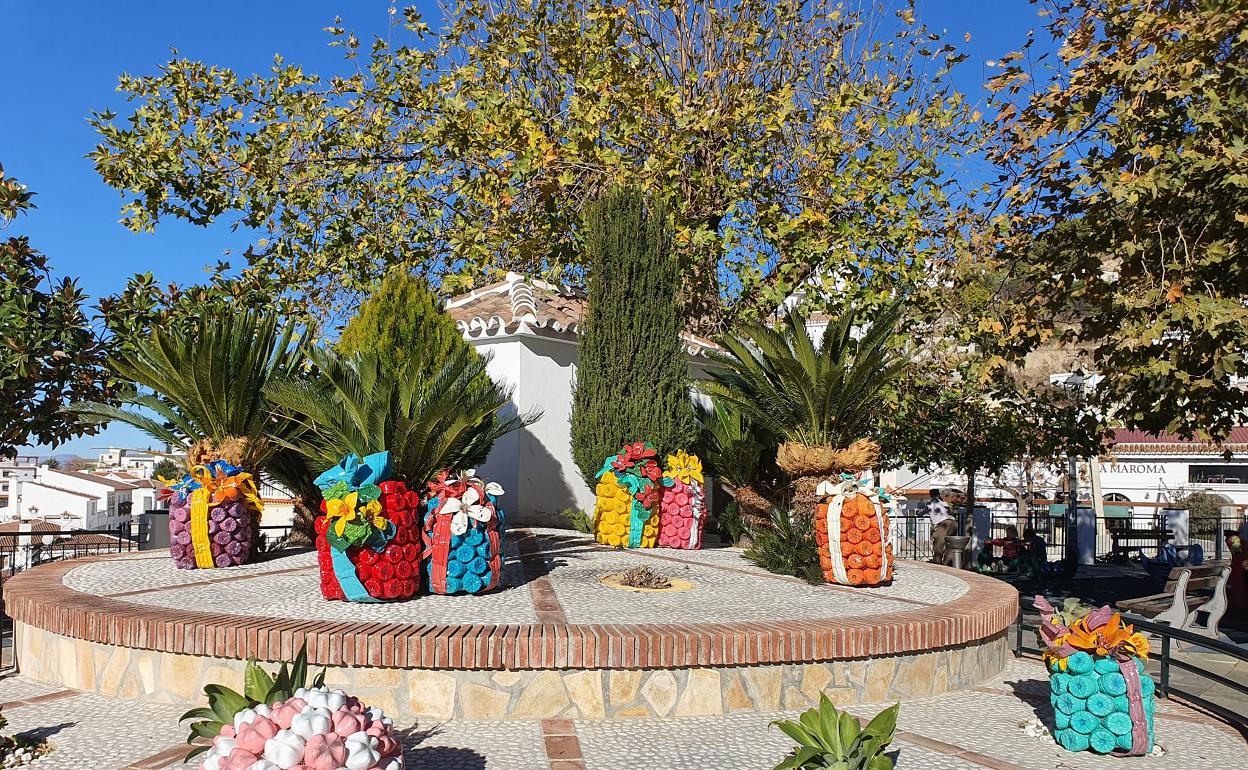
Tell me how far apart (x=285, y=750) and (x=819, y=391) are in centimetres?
614

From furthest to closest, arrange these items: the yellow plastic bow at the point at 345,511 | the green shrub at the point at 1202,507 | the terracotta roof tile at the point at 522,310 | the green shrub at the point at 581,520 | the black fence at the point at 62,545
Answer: the green shrub at the point at 1202,507 → the terracotta roof tile at the point at 522,310 → the green shrub at the point at 581,520 → the black fence at the point at 62,545 → the yellow plastic bow at the point at 345,511

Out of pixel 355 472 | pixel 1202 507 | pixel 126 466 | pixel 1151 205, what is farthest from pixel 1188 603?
pixel 126 466

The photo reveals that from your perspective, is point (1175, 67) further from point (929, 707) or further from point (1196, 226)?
point (929, 707)

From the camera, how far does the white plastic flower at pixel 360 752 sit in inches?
133

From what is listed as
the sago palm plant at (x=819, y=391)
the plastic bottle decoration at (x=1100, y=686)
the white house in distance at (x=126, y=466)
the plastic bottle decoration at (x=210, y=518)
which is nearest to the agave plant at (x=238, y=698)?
the plastic bottle decoration at (x=1100, y=686)

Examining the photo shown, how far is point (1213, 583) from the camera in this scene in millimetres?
9188

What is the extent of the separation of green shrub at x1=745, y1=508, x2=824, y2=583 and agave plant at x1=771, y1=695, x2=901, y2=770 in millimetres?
3832

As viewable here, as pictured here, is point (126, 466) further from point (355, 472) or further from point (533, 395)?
point (355, 472)

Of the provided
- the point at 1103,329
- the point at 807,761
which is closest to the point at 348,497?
the point at 807,761

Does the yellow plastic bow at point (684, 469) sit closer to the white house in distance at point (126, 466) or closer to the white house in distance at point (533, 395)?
the white house in distance at point (533, 395)

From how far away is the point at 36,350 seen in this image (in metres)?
10.5

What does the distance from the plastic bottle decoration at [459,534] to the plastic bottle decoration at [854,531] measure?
9.02 ft

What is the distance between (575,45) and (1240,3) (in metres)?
9.88

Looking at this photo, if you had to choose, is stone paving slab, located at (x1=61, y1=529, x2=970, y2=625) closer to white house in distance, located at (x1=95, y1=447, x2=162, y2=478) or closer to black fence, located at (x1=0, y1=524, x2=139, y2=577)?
black fence, located at (x1=0, y1=524, x2=139, y2=577)
